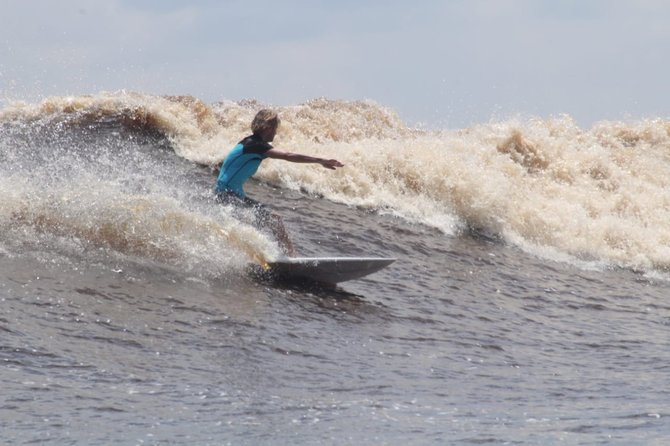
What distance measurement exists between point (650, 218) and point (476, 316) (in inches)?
339

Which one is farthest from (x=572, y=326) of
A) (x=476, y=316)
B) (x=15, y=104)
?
(x=15, y=104)

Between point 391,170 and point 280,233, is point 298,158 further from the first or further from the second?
point 391,170

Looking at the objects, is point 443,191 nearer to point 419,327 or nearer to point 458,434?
point 419,327

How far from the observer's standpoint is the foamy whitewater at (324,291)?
5.38 metres

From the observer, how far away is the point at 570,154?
1833 centimetres

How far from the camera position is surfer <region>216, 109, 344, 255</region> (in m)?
8.66

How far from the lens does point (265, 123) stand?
8656 mm

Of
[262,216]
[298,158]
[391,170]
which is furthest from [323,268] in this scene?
[391,170]

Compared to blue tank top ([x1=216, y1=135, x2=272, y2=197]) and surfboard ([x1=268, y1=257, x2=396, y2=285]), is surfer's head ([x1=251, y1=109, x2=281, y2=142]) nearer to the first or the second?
blue tank top ([x1=216, y1=135, x2=272, y2=197])

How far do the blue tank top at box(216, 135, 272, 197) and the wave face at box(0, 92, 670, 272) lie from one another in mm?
600

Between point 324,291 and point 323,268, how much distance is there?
0.73 feet

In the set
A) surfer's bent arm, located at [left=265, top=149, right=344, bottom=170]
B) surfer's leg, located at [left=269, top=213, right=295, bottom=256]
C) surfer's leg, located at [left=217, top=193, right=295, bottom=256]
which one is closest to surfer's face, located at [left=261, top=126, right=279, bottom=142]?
surfer's bent arm, located at [left=265, top=149, right=344, bottom=170]

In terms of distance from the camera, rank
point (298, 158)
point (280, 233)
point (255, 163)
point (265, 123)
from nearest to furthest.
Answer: point (298, 158)
point (265, 123)
point (255, 163)
point (280, 233)

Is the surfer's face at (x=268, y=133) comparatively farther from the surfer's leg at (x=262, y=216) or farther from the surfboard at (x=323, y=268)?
the surfboard at (x=323, y=268)
